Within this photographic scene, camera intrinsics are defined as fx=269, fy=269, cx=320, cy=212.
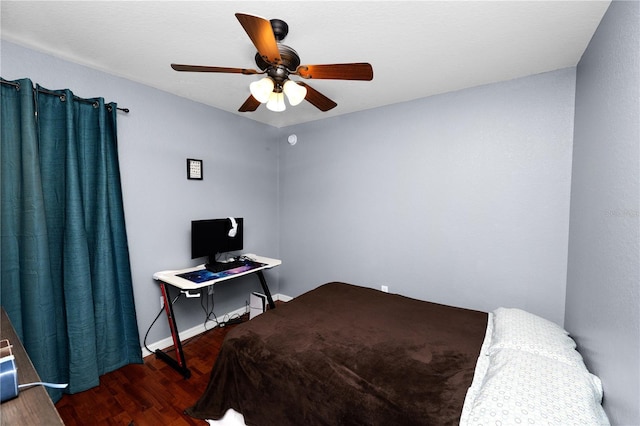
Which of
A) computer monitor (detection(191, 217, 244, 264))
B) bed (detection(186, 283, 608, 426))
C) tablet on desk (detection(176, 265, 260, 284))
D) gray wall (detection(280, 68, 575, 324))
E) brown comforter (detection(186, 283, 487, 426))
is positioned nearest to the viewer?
bed (detection(186, 283, 608, 426))

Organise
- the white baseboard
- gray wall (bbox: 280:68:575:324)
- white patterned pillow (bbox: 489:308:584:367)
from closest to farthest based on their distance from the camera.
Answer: white patterned pillow (bbox: 489:308:584:367) < gray wall (bbox: 280:68:575:324) < the white baseboard

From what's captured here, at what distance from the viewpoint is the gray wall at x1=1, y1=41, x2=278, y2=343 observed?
213 cm

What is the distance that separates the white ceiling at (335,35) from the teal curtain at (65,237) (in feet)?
1.35

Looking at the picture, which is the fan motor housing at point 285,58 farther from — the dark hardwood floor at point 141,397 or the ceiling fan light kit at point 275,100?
the dark hardwood floor at point 141,397

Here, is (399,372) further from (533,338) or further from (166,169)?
(166,169)

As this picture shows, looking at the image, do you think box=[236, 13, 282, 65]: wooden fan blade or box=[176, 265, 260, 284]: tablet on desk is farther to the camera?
box=[176, 265, 260, 284]: tablet on desk

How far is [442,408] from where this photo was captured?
110cm

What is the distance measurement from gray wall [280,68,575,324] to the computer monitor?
98 centimetres

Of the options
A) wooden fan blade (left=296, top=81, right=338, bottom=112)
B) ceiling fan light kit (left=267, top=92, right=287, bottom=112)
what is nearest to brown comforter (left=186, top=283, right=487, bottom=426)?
ceiling fan light kit (left=267, top=92, right=287, bottom=112)

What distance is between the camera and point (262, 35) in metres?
1.21

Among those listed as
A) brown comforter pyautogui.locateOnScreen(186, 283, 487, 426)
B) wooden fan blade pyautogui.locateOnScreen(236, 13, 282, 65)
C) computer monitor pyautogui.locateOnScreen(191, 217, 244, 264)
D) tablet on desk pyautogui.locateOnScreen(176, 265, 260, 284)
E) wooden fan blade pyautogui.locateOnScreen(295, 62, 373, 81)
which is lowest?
brown comforter pyautogui.locateOnScreen(186, 283, 487, 426)

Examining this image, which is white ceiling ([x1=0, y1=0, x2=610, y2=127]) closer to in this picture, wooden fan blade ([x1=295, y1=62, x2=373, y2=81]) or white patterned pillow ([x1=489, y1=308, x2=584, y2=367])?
wooden fan blade ([x1=295, y1=62, x2=373, y2=81])

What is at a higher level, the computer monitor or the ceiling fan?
the ceiling fan

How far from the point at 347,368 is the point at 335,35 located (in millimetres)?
1961
